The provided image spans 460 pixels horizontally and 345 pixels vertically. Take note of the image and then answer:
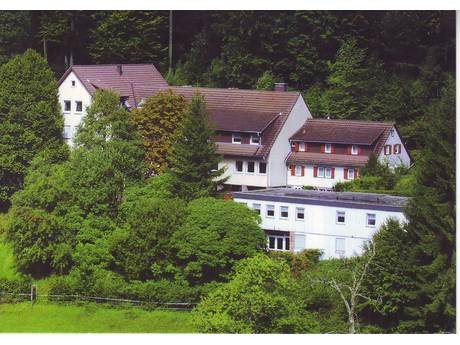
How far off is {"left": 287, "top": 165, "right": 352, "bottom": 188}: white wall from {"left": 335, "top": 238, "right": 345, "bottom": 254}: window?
521 millimetres

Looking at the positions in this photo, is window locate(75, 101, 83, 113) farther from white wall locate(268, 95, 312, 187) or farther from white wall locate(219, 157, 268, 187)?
white wall locate(268, 95, 312, 187)

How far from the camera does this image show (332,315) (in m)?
12.8

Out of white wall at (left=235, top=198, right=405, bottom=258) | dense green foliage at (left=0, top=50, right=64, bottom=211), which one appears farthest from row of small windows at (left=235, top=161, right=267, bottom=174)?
dense green foliage at (left=0, top=50, right=64, bottom=211)

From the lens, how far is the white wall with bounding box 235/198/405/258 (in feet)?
42.4

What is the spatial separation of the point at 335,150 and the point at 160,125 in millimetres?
1560

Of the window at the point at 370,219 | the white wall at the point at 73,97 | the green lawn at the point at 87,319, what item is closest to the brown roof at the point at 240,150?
the window at the point at 370,219

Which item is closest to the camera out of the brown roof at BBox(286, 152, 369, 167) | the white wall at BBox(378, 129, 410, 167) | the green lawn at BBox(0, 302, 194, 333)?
the green lawn at BBox(0, 302, 194, 333)

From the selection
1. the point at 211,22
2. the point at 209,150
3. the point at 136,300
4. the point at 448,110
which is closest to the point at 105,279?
the point at 136,300

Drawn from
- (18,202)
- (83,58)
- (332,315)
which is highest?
(83,58)

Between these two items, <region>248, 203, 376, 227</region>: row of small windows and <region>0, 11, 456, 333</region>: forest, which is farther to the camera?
<region>248, 203, 376, 227</region>: row of small windows

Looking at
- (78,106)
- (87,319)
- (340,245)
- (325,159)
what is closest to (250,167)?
(325,159)

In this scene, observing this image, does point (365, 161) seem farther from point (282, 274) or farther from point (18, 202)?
point (18, 202)

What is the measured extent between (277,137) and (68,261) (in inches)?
82.1

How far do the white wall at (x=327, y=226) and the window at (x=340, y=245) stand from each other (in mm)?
25
